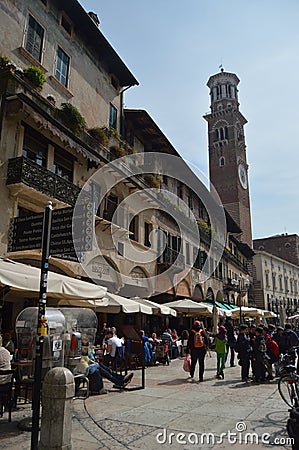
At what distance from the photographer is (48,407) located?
193 inches

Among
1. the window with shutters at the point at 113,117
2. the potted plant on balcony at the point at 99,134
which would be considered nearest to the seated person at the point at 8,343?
the potted plant on balcony at the point at 99,134

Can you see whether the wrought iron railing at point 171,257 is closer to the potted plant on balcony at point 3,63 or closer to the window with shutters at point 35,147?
the window with shutters at point 35,147

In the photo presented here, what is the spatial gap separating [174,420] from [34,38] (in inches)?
577

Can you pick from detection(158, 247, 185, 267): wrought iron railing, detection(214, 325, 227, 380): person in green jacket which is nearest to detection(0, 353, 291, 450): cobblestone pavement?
detection(214, 325, 227, 380): person in green jacket

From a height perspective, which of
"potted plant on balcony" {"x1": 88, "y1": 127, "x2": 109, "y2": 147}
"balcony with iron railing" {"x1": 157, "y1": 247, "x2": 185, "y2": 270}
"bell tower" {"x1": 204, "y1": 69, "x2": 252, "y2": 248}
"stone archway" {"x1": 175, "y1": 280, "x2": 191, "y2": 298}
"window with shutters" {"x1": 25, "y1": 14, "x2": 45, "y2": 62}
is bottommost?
"stone archway" {"x1": 175, "y1": 280, "x2": 191, "y2": 298}

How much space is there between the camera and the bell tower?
218 feet

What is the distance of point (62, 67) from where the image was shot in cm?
1712

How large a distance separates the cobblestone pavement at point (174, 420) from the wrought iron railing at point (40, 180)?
7058 millimetres

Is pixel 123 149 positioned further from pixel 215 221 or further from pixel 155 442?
pixel 215 221

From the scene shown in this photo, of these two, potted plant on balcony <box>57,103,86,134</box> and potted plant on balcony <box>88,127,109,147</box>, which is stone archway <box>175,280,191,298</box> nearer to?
potted plant on balcony <box>88,127,109,147</box>

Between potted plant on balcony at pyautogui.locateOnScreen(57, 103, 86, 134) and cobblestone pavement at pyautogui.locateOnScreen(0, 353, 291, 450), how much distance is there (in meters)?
10.3

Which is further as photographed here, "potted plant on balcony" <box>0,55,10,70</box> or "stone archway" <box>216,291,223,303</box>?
"stone archway" <box>216,291,223,303</box>

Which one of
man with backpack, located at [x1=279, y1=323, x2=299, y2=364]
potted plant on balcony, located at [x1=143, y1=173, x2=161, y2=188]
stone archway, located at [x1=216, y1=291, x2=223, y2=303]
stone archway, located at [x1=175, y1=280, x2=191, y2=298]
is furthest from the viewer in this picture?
stone archway, located at [x1=216, y1=291, x2=223, y2=303]

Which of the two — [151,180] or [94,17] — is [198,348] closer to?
[151,180]
